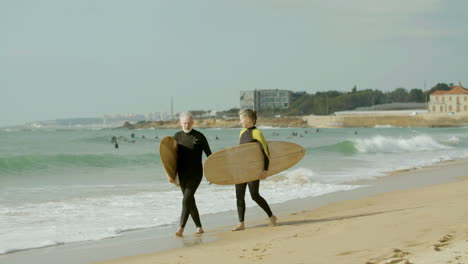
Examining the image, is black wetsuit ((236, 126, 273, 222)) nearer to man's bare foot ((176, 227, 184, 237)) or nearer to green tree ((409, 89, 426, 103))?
man's bare foot ((176, 227, 184, 237))

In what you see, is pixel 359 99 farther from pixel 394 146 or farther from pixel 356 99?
pixel 394 146

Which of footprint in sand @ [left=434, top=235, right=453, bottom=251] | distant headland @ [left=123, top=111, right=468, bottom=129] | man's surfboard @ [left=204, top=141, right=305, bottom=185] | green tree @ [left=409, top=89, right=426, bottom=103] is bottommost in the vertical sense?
distant headland @ [left=123, top=111, right=468, bottom=129]

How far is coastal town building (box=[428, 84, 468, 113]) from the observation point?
363 feet

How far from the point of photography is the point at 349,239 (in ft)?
16.4

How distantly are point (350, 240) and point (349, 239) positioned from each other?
0.05 m

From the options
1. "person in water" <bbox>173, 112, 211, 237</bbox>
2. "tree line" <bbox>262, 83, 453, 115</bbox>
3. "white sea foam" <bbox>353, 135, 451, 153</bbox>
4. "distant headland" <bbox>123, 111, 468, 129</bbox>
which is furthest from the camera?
"tree line" <bbox>262, 83, 453, 115</bbox>

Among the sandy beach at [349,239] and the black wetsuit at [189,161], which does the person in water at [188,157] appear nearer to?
the black wetsuit at [189,161]

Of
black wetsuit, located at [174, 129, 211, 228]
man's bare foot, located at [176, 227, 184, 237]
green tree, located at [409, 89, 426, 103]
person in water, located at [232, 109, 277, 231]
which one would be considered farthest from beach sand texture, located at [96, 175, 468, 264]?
green tree, located at [409, 89, 426, 103]

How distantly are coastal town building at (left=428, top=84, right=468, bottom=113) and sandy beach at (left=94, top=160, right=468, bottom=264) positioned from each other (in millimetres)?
111383

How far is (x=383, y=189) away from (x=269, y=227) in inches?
193

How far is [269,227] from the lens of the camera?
6629mm

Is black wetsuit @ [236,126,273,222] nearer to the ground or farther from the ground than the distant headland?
farther from the ground

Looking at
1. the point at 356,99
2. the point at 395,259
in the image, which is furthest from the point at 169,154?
the point at 356,99

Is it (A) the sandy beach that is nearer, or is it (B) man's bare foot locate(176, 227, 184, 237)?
(A) the sandy beach
